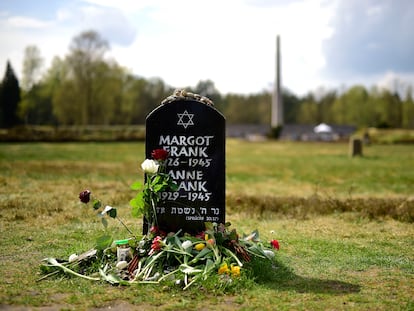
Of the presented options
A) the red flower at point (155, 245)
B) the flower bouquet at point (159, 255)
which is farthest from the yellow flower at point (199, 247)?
the red flower at point (155, 245)

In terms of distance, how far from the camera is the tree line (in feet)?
176

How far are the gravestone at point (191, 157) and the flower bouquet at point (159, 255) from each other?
0.57ft

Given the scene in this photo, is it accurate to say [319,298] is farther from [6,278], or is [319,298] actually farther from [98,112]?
[98,112]

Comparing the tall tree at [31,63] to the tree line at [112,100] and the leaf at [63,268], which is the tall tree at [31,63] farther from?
the leaf at [63,268]

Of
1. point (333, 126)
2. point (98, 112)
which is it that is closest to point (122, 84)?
point (98, 112)

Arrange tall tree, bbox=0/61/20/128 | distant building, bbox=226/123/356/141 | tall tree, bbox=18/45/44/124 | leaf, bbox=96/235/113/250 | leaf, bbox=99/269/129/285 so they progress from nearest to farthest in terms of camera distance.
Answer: leaf, bbox=99/269/129/285 < leaf, bbox=96/235/113/250 < tall tree, bbox=0/61/20/128 < tall tree, bbox=18/45/44/124 < distant building, bbox=226/123/356/141

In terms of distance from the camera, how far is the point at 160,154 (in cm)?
712

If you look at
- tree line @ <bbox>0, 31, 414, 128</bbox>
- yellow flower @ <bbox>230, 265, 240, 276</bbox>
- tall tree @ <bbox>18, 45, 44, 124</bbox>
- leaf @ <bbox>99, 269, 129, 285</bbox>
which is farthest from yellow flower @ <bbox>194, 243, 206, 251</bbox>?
tall tree @ <bbox>18, 45, 44, 124</bbox>

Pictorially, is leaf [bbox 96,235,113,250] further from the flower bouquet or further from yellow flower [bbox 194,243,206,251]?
yellow flower [bbox 194,243,206,251]

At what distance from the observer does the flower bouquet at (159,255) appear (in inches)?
257

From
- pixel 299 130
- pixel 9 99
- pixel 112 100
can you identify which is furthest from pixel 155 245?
pixel 299 130

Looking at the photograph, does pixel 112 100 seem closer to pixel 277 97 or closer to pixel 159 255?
pixel 277 97

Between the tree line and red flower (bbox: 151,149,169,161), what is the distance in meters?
27.1

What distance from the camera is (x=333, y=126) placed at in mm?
100750
